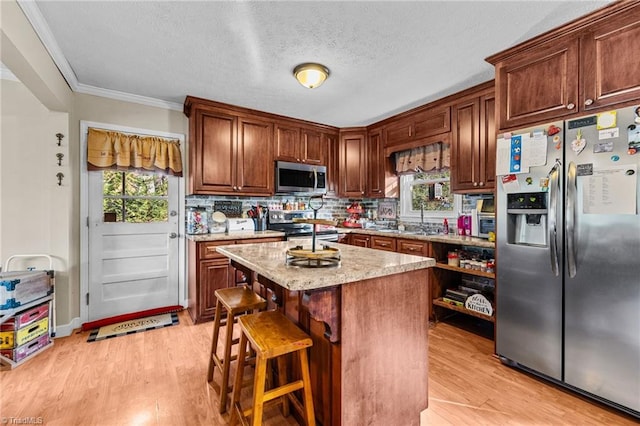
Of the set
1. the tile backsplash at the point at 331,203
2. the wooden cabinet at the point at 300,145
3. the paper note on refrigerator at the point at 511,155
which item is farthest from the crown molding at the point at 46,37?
the paper note on refrigerator at the point at 511,155

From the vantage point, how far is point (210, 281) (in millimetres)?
3043

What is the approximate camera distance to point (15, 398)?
1.81 m

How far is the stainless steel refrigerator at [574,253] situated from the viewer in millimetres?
1638

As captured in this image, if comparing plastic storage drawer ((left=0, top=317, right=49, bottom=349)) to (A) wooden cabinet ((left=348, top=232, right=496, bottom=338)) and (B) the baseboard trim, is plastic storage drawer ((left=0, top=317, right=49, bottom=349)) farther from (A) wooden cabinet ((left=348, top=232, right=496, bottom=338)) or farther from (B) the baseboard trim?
(A) wooden cabinet ((left=348, top=232, right=496, bottom=338))

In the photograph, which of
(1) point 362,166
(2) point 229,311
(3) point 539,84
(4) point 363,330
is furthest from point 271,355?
(1) point 362,166

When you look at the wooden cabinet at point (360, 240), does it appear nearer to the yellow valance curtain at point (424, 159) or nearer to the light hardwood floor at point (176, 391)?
the yellow valance curtain at point (424, 159)

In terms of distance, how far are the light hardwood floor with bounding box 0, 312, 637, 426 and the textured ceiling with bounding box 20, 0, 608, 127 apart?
2404mm

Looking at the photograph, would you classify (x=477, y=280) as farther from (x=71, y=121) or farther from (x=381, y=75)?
(x=71, y=121)

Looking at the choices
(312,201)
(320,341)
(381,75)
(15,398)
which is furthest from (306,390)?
(312,201)

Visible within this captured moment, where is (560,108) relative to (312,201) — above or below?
above

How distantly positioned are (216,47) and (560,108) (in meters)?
2.47

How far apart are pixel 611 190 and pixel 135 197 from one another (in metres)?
4.02

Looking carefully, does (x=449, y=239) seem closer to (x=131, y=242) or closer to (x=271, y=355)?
(x=271, y=355)

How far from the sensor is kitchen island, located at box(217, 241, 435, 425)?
1274mm
